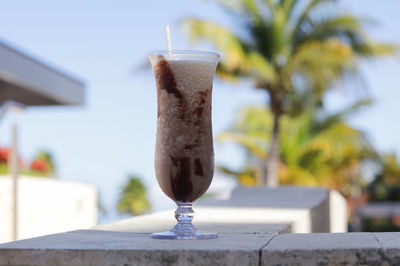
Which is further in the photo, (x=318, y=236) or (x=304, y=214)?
(x=304, y=214)

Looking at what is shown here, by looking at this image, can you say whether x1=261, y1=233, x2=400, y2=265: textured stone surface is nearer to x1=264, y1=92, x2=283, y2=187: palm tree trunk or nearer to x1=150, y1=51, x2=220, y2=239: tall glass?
x1=150, y1=51, x2=220, y2=239: tall glass

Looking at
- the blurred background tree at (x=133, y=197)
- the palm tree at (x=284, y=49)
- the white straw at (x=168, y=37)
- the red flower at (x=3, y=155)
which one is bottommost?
the blurred background tree at (x=133, y=197)

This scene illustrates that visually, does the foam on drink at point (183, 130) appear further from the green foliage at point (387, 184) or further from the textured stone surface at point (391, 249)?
the green foliage at point (387, 184)

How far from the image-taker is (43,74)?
956 cm

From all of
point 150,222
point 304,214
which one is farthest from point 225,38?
point 150,222

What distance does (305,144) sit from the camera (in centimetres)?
1661

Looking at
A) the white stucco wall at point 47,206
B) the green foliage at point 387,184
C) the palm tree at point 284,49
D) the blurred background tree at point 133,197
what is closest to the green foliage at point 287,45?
the palm tree at point 284,49

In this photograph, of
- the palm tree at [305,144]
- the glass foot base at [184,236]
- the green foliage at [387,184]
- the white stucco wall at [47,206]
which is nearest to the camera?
the glass foot base at [184,236]

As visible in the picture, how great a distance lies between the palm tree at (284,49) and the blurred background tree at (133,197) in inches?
1017

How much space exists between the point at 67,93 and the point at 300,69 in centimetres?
514

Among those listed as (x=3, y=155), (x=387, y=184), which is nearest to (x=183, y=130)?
(x=3, y=155)

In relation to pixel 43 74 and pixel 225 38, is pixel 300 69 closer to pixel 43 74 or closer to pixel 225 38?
pixel 225 38

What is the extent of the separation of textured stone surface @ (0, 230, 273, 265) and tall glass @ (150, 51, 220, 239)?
224mm

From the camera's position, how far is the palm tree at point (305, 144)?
15570mm
